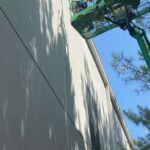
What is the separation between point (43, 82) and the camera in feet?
24.0

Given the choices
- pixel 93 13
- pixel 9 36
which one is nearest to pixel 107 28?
pixel 93 13

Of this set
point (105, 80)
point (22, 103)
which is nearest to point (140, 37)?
point (22, 103)

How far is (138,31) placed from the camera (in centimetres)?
927

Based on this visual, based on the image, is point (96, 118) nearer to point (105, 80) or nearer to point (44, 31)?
point (105, 80)

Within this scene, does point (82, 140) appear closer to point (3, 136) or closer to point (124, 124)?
point (3, 136)

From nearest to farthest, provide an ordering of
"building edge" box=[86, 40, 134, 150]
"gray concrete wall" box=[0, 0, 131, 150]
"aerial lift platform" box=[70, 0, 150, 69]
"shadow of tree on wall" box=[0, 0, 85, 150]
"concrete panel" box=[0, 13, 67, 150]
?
1. "concrete panel" box=[0, 13, 67, 150]
2. "shadow of tree on wall" box=[0, 0, 85, 150]
3. "gray concrete wall" box=[0, 0, 131, 150]
4. "aerial lift platform" box=[70, 0, 150, 69]
5. "building edge" box=[86, 40, 134, 150]

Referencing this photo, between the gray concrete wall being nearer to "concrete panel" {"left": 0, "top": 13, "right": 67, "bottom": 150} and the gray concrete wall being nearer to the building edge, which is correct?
"concrete panel" {"left": 0, "top": 13, "right": 67, "bottom": 150}

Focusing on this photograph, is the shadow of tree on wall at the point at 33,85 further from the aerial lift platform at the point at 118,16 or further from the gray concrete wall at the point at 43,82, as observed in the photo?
the aerial lift platform at the point at 118,16

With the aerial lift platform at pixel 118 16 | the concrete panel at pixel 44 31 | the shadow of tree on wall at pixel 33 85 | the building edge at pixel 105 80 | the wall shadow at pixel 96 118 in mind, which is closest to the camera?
the shadow of tree on wall at pixel 33 85

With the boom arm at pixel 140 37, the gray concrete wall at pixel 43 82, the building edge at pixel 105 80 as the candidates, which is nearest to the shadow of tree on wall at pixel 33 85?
the gray concrete wall at pixel 43 82

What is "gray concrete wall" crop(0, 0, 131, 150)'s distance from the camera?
5.77 metres

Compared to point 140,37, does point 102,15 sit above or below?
above

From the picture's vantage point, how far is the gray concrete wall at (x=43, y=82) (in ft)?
18.9

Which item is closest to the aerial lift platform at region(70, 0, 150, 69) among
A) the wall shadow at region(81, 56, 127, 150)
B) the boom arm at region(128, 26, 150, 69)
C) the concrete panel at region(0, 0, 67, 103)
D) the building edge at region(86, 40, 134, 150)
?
the boom arm at region(128, 26, 150, 69)
